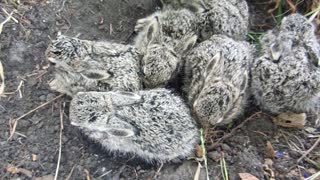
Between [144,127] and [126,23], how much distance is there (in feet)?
5.54

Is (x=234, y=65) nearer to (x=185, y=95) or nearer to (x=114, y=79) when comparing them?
(x=185, y=95)

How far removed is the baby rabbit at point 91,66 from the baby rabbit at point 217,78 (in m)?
0.57

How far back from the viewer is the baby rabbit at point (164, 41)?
575 centimetres

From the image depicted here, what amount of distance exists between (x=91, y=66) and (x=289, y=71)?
1.97m

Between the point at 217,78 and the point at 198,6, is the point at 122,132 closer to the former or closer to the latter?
the point at 217,78

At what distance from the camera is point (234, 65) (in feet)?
19.4

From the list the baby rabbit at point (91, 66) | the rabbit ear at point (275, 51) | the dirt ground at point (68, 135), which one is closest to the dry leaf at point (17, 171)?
the dirt ground at point (68, 135)

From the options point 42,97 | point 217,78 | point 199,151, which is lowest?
point 199,151

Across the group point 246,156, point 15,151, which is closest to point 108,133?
point 15,151

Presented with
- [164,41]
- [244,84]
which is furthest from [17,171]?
[244,84]

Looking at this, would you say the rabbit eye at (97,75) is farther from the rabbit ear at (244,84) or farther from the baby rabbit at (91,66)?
the rabbit ear at (244,84)

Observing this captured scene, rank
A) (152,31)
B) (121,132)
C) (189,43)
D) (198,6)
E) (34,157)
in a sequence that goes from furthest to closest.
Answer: (198,6) < (189,43) < (152,31) < (34,157) < (121,132)

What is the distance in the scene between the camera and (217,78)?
5711 mm

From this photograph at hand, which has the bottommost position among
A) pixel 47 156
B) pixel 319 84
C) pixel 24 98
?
pixel 47 156
